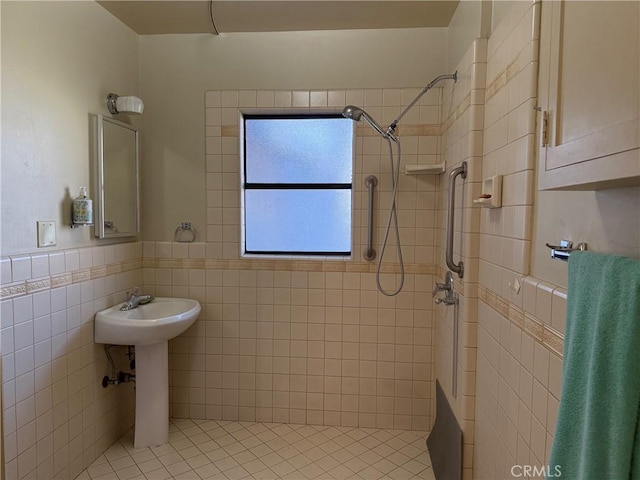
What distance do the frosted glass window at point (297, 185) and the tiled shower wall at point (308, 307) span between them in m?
0.14

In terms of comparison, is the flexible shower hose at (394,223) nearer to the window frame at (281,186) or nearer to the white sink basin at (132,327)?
the window frame at (281,186)

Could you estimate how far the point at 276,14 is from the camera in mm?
2336

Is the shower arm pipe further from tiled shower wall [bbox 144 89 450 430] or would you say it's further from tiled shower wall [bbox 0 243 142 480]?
tiled shower wall [bbox 0 243 142 480]

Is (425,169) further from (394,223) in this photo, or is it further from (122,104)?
(122,104)

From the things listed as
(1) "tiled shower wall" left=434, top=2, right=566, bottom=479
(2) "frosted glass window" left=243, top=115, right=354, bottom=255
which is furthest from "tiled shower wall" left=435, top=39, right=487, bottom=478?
(2) "frosted glass window" left=243, top=115, right=354, bottom=255

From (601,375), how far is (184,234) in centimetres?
245

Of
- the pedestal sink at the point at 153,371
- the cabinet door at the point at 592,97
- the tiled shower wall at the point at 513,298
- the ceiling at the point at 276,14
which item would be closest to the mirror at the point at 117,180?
the pedestal sink at the point at 153,371

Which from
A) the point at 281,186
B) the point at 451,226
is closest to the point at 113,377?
the point at 281,186

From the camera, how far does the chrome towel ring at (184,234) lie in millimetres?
2656

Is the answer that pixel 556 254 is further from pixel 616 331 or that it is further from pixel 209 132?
pixel 209 132

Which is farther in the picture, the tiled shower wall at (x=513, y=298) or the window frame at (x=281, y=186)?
the window frame at (x=281, y=186)

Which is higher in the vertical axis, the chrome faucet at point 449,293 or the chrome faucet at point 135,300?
the chrome faucet at point 449,293

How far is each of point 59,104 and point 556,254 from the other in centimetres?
227

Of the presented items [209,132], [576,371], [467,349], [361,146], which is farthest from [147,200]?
[576,371]
